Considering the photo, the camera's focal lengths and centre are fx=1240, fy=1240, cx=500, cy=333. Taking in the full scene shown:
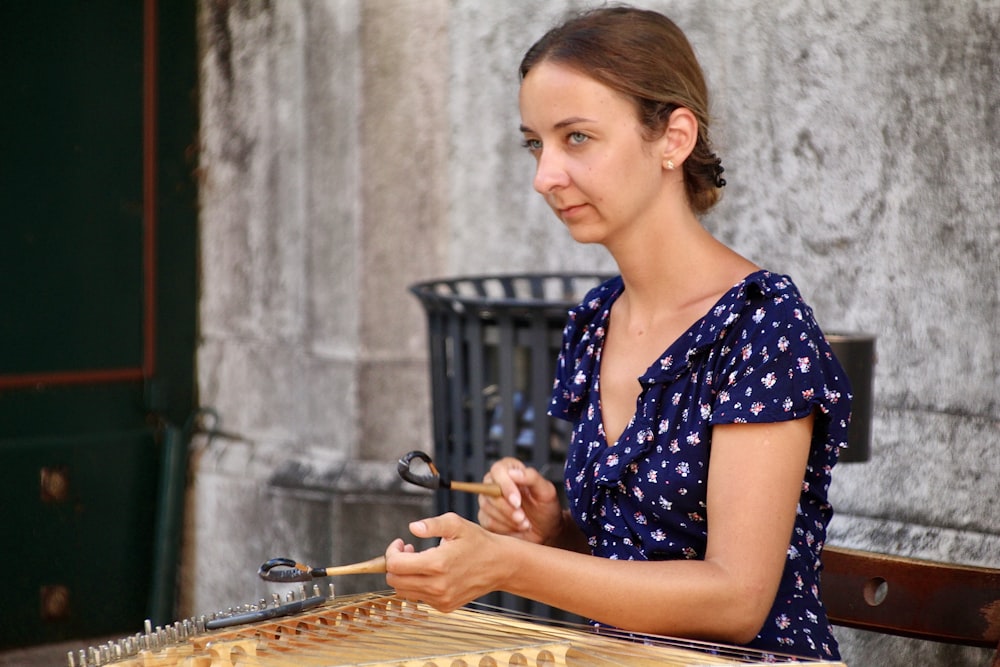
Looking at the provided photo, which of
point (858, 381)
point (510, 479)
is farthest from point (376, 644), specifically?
point (858, 381)

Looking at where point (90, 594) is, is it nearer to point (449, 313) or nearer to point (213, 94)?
point (213, 94)

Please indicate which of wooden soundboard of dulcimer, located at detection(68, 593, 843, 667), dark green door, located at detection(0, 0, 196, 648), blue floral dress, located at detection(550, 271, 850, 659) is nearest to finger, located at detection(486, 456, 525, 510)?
blue floral dress, located at detection(550, 271, 850, 659)

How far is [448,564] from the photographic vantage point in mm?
1573

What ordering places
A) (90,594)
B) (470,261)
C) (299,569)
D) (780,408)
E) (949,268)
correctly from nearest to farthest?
(299,569), (780,408), (949,268), (470,261), (90,594)

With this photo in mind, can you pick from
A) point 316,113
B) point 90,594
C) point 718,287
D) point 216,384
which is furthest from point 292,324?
point 718,287

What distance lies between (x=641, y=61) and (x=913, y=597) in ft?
3.34

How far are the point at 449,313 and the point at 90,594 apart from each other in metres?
2.39

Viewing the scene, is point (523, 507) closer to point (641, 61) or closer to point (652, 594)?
point (652, 594)

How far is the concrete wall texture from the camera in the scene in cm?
307

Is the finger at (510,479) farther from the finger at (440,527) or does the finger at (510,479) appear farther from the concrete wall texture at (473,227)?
the concrete wall texture at (473,227)

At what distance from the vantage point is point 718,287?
6.64 feet

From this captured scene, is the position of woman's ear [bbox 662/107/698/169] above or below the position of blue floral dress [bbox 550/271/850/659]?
above

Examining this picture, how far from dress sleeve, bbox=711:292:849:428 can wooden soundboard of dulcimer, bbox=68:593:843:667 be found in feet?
1.15

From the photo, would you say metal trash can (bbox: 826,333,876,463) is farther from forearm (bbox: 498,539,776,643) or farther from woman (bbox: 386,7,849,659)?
forearm (bbox: 498,539,776,643)
